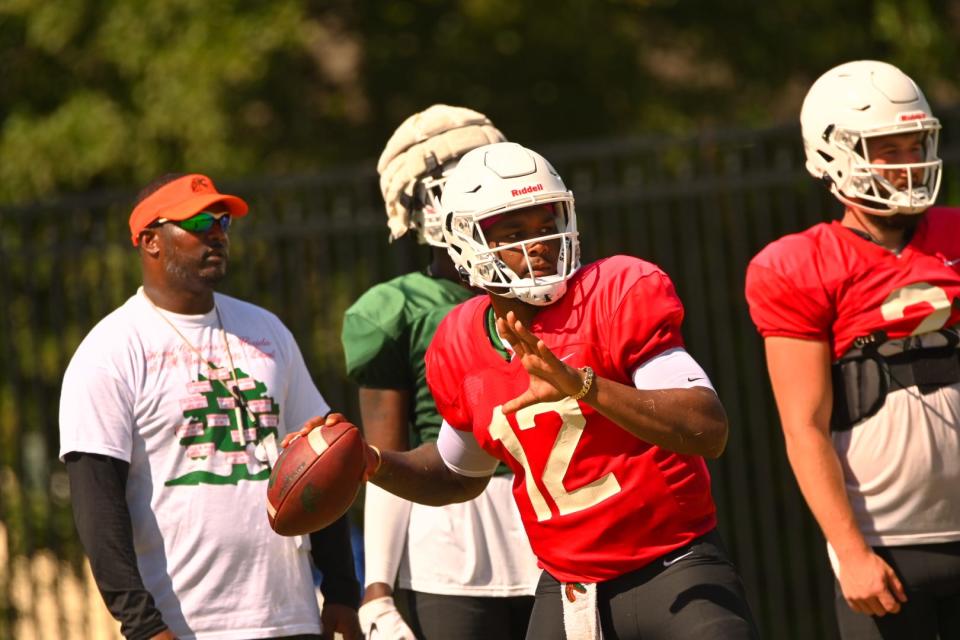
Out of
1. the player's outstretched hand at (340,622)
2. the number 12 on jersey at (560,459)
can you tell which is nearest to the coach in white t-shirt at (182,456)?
the player's outstretched hand at (340,622)

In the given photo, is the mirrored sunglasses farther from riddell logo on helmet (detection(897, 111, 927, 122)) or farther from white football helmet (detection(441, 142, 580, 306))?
riddell logo on helmet (detection(897, 111, 927, 122))

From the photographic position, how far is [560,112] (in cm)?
1104

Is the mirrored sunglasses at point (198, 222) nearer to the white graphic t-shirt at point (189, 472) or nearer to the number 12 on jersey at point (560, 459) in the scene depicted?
the white graphic t-shirt at point (189, 472)

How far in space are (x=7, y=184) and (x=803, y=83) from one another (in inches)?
225

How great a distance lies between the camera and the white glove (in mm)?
4430

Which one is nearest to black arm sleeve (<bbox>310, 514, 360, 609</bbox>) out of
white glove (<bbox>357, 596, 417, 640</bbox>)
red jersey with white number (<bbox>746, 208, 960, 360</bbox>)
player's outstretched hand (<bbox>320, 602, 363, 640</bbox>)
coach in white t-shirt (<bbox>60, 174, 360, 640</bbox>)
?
player's outstretched hand (<bbox>320, 602, 363, 640</bbox>)

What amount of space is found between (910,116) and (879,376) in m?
0.74

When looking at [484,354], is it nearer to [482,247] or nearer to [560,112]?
[482,247]

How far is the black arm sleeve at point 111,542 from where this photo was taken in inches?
169

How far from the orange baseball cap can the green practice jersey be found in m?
0.55

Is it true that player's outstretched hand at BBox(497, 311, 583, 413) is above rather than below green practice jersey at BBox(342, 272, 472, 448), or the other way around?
below

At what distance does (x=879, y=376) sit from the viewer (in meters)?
4.38

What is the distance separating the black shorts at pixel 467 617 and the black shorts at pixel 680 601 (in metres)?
0.75

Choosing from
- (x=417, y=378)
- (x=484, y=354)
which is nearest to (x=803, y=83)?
(x=417, y=378)
